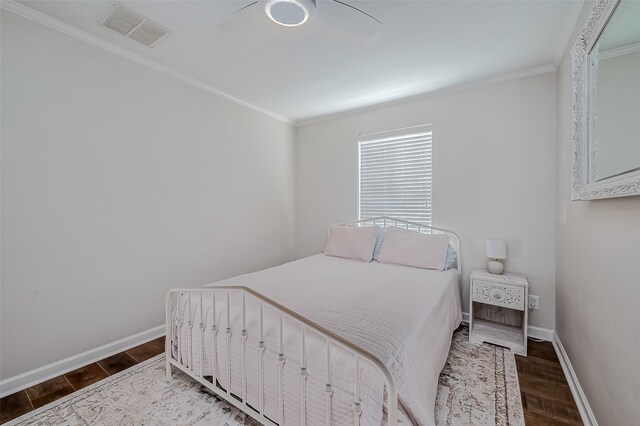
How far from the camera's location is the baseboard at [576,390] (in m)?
1.49

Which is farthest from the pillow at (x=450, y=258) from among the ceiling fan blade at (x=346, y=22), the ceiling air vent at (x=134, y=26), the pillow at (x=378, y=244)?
the ceiling air vent at (x=134, y=26)

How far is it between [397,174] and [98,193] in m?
3.04

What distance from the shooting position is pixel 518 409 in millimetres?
1638

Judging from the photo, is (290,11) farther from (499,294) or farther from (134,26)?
(499,294)

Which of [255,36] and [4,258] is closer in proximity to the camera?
[4,258]

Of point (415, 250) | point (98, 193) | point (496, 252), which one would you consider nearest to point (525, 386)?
point (496, 252)

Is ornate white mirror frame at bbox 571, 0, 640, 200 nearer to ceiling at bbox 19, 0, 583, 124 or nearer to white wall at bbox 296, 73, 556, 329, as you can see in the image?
ceiling at bbox 19, 0, 583, 124

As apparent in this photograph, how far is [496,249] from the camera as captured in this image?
2.53m

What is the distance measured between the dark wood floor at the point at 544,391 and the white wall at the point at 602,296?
0.15 m

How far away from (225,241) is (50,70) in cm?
204

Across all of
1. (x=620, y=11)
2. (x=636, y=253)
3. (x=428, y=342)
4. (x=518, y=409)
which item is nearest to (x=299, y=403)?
(x=428, y=342)

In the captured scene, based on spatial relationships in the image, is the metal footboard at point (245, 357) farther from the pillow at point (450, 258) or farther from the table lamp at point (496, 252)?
the table lamp at point (496, 252)

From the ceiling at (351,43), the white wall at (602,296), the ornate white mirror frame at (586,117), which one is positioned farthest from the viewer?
the ceiling at (351,43)

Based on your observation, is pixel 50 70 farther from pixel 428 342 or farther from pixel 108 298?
pixel 428 342
